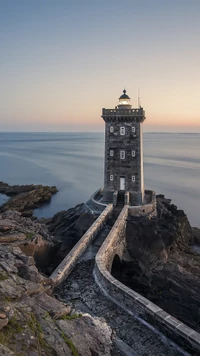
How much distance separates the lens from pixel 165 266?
17672 millimetres

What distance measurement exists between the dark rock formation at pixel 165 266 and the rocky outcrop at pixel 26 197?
16608 mm

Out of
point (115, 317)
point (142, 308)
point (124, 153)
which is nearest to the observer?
point (142, 308)

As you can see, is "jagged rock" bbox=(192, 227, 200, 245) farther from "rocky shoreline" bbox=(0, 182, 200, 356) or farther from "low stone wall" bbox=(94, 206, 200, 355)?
"low stone wall" bbox=(94, 206, 200, 355)

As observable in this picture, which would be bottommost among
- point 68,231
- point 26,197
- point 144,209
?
point 26,197

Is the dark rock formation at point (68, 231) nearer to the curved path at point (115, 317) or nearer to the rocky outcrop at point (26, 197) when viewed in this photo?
the curved path at point (115, 317)

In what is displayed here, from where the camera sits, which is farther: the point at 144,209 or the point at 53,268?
the point at 144,209

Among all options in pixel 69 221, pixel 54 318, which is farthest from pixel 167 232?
pixel 54 318

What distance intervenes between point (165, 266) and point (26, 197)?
23811mm

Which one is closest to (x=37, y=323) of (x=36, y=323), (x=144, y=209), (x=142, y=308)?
(x=36, y=323)

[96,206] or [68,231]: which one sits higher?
[96,206]

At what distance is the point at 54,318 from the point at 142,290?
8.23 m

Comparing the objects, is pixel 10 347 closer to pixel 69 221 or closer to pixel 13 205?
pixel 69 221

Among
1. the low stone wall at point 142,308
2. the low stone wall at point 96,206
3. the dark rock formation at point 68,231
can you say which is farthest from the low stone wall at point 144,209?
the low stone wall at point 142,308

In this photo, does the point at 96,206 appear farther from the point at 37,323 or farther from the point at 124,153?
the point at 37,323
